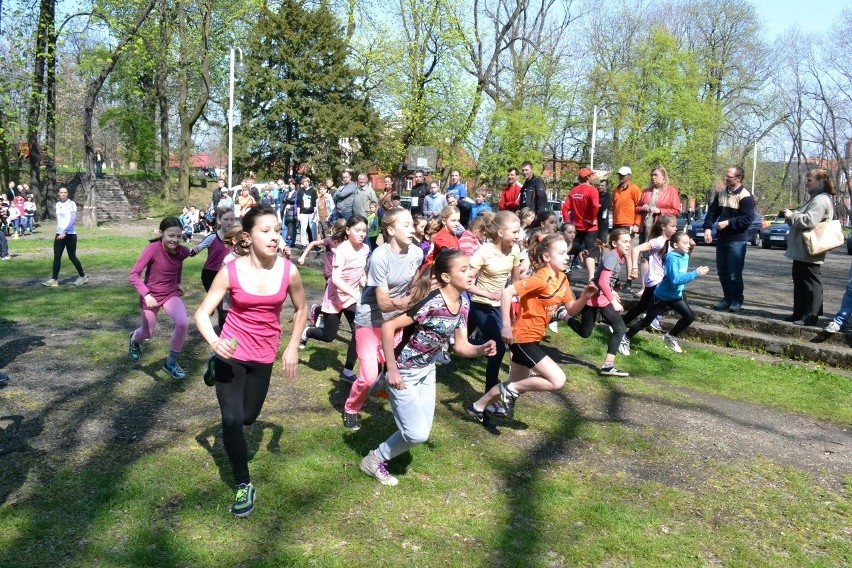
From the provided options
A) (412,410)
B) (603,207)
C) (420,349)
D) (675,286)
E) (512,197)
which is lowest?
(412,410)

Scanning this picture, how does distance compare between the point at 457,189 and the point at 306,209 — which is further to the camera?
the point at 306,209

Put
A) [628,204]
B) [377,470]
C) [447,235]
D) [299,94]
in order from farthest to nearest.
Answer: [299,94] → [628,204] → [447,235] → [377,470]

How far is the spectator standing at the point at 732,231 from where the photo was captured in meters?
9.78

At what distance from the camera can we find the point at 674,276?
27.8ft

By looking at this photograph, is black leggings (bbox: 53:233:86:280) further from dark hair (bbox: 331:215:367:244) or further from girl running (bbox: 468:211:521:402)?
girl running (bbox: 468:211:521:402)

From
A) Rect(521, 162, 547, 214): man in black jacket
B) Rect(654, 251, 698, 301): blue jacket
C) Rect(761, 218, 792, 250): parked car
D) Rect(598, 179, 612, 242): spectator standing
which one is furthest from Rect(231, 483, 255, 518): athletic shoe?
Rect(761, 218, 792, 250): parked car

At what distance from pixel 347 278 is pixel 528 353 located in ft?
7.49

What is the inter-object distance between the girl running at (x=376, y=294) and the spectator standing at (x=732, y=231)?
212 inches

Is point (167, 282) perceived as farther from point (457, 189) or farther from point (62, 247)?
point (457, 189)

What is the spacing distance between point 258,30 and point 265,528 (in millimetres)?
40357

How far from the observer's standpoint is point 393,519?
4.46 m

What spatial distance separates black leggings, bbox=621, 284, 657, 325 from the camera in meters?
9.20

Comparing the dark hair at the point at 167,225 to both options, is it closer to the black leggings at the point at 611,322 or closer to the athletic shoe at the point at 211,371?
the athletic shoe at the point at 211,371

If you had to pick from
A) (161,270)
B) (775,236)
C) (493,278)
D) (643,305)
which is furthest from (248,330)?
(775,236)
